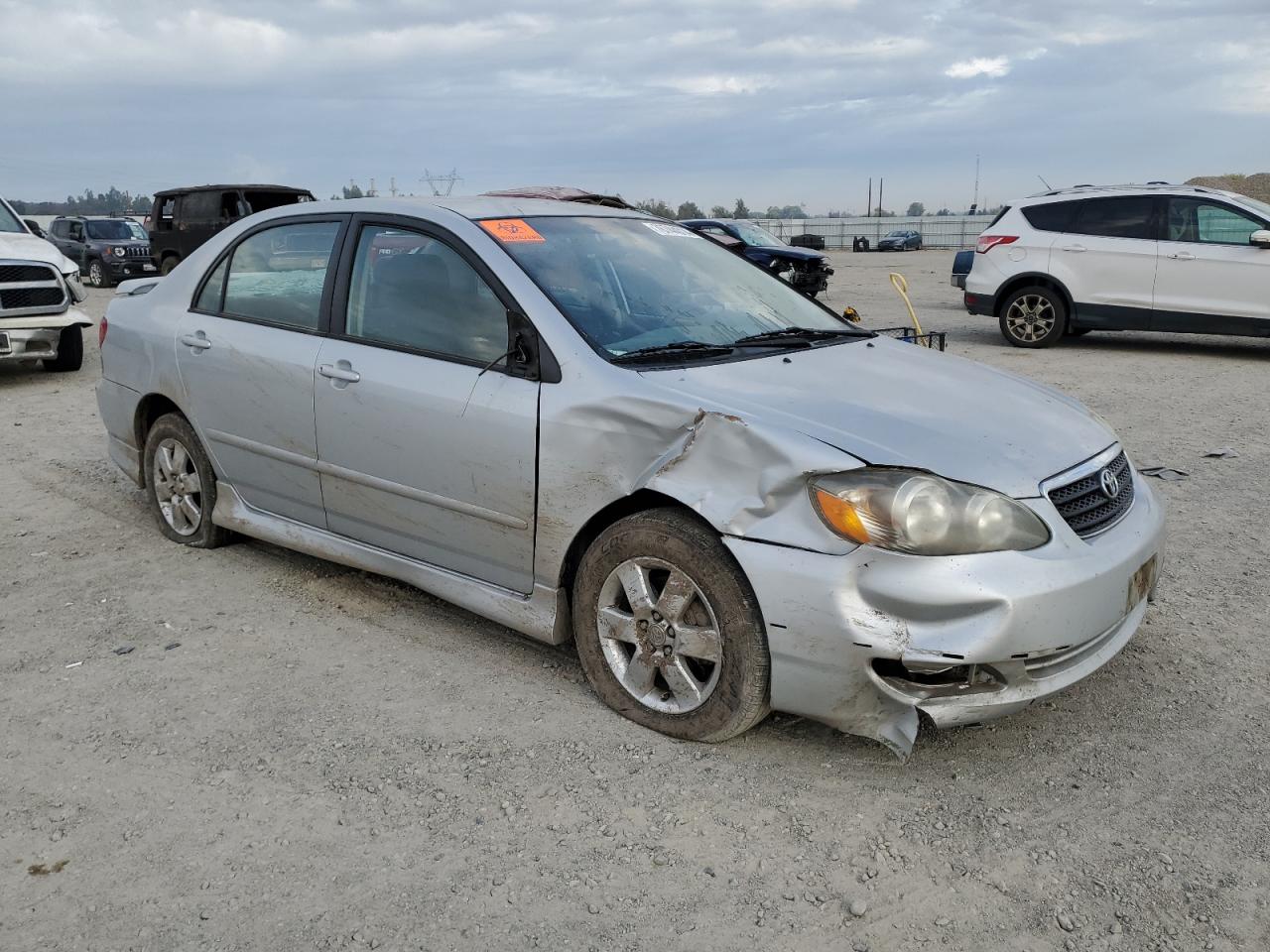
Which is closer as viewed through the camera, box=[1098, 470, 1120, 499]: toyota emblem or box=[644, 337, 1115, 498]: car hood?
box=[644, 337, 1115, 498]: car hood

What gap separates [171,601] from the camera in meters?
4.47

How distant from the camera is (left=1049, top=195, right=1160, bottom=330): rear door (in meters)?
11.2

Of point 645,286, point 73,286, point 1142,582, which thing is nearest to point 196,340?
point 645,286

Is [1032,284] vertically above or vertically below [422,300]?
above

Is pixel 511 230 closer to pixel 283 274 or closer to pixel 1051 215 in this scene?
pixel 283 274

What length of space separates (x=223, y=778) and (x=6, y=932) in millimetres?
716

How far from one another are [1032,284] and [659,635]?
9989 mm

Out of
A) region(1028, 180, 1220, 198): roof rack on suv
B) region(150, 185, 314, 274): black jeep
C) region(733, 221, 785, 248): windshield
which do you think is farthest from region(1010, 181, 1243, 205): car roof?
region(150, 185, 314, 274): black jeep

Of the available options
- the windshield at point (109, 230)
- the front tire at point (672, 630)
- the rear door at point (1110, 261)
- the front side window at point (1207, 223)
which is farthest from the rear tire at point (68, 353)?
the windshield at point (109, 230)

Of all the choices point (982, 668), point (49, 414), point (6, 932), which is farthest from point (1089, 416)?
point (49, 414)

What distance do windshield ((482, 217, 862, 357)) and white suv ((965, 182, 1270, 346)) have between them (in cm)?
805

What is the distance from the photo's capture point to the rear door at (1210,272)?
10.7 metres

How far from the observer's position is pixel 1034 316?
39.2 feet

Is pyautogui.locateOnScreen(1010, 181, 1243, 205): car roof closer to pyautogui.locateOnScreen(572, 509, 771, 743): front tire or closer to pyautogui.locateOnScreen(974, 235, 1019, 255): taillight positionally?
pyautogui.locateOnScreen(974, 235, 1019, 255): taillight
